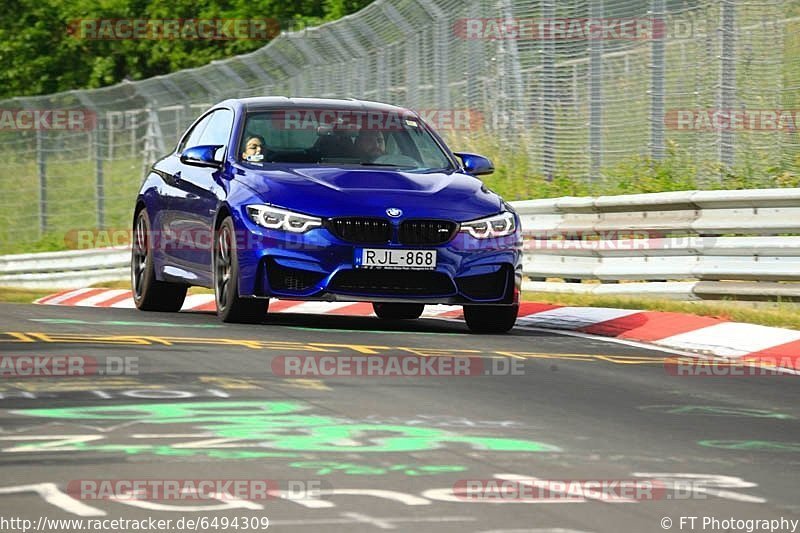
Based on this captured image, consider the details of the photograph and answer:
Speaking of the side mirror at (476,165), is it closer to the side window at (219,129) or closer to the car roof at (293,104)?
the car roof at (293,104)

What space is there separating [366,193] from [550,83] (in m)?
7.70

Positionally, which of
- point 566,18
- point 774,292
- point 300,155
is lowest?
point 774,292

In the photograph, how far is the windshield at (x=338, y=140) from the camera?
515 inches

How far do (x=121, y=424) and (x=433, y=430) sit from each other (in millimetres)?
1224

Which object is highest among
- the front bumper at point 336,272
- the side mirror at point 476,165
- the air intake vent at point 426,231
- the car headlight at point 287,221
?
the side mirror at point 476,165

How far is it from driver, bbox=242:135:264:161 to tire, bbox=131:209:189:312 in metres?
1.85

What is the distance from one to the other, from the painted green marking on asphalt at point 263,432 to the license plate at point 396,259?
3.80 meters

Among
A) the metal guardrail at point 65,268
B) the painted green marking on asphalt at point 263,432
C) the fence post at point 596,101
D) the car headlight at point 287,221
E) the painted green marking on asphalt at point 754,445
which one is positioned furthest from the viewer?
the metal guardrail at point 65,268

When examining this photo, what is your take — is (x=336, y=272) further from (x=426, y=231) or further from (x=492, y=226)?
(x=492, y=226)

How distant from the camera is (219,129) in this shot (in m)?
13.9

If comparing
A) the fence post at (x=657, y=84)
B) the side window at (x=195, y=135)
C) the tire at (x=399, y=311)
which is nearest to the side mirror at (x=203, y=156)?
the side window at (x=195, y=135)

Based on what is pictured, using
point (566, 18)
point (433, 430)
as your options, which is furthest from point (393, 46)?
point (433, 430)

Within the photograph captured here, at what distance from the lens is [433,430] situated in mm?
7609

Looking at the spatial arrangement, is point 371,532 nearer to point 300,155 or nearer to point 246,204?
point 246,204
